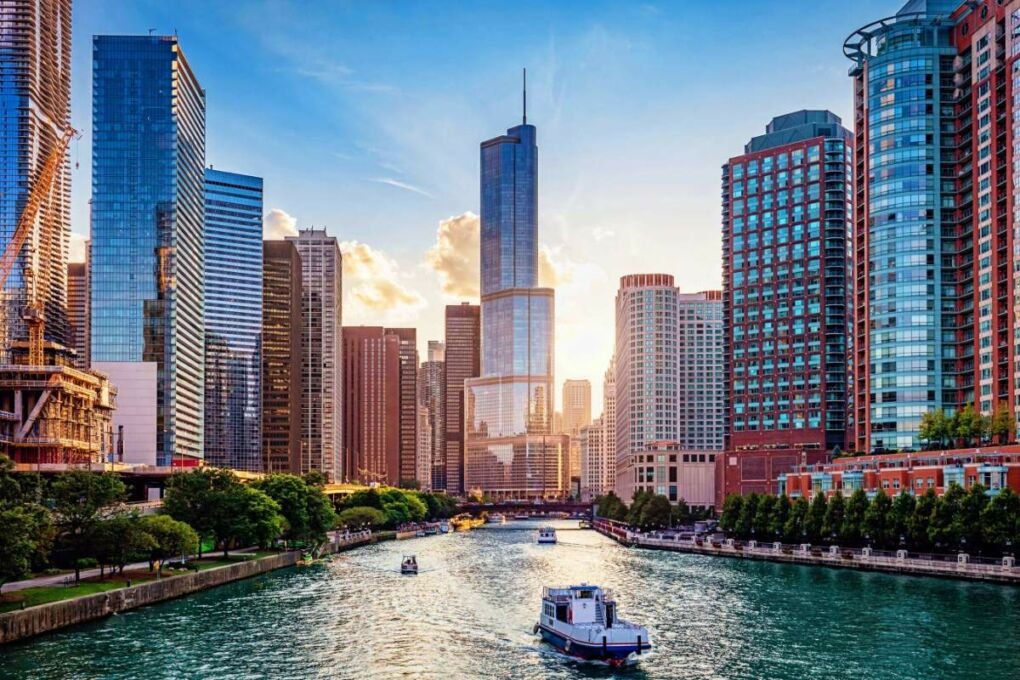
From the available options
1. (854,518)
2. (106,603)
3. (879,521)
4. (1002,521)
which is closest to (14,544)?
(106,603)

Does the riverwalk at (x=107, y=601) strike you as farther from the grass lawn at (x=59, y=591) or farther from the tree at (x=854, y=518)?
the tree at (x=854, y=518)

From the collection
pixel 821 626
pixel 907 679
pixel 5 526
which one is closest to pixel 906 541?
pixel 821 626

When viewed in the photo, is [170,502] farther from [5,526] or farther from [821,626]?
[821,626]

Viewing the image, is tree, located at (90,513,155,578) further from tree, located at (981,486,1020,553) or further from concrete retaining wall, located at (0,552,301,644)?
tree, located at (981,486,1020,553)

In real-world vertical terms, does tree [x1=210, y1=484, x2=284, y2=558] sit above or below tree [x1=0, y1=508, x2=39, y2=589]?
below

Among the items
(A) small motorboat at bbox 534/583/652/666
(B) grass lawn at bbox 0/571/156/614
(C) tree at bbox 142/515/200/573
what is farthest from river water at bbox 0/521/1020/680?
(C) tree at bbox 142/515/200/573
